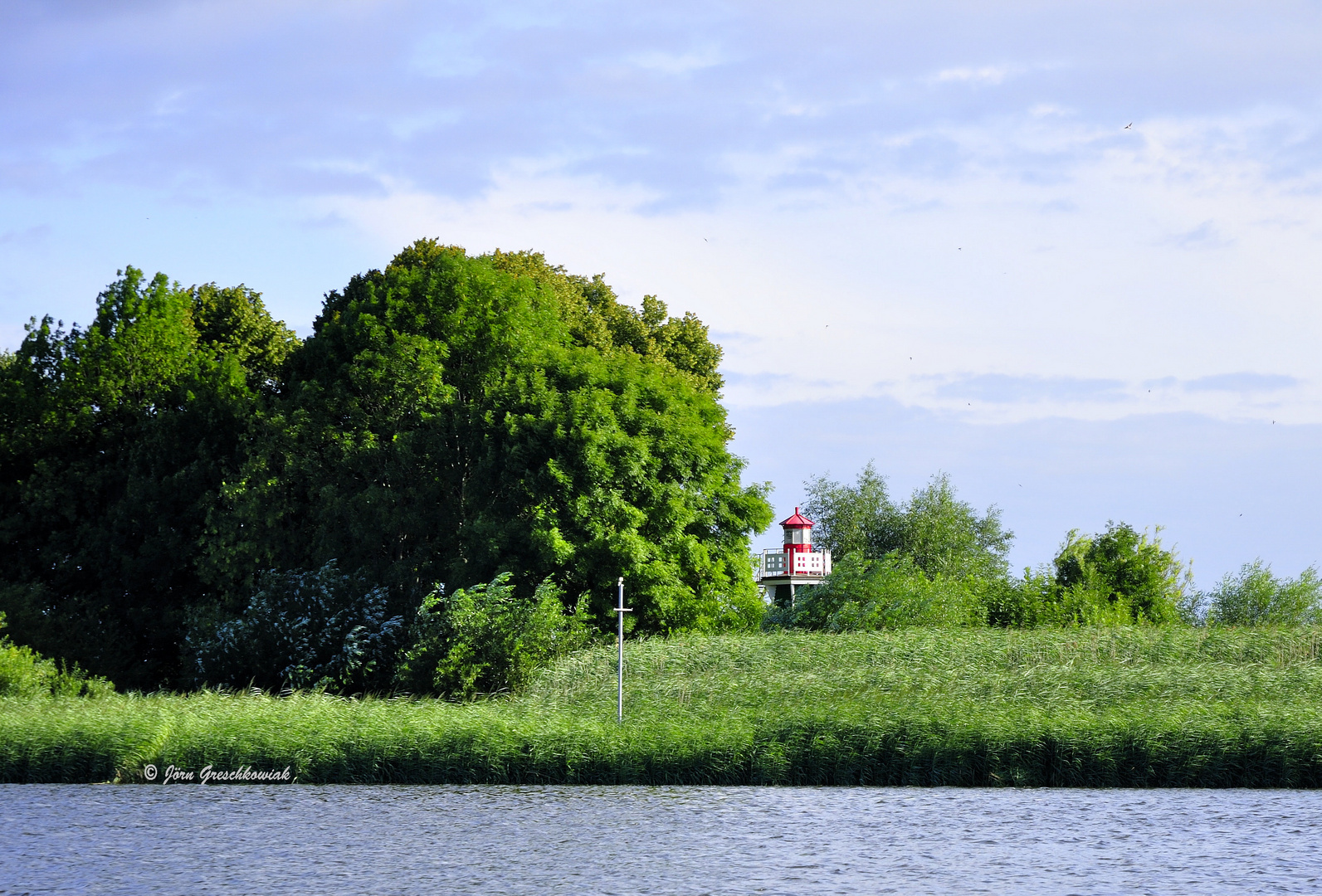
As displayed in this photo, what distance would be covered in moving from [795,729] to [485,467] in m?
14.7

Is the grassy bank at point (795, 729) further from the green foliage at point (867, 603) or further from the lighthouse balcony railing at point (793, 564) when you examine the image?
the lighthouse balcony railing at point (793, 564)

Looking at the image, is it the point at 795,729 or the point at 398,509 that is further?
the point at 398,509

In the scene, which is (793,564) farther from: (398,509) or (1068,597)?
(398,509)

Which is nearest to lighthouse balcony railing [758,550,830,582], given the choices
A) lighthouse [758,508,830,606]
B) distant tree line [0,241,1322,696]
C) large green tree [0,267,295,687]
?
lighthouse [758,508,830,606]

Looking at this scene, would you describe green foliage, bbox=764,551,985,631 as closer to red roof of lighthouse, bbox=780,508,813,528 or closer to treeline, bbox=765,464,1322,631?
treeline, bbox=765,464,1322,631

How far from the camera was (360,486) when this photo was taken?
36156 mm

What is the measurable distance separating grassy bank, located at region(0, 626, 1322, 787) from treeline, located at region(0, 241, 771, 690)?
4752 millimetres

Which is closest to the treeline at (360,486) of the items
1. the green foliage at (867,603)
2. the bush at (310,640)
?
the bush at (310,640)

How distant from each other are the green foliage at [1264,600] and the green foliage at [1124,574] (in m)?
2.22

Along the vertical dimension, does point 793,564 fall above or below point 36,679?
above

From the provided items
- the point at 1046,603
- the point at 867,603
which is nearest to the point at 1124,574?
the point at 1046,603

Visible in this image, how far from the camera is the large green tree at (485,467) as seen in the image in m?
33.7

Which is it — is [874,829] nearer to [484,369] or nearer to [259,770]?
[259,770]

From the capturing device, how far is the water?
13414 millimetres
